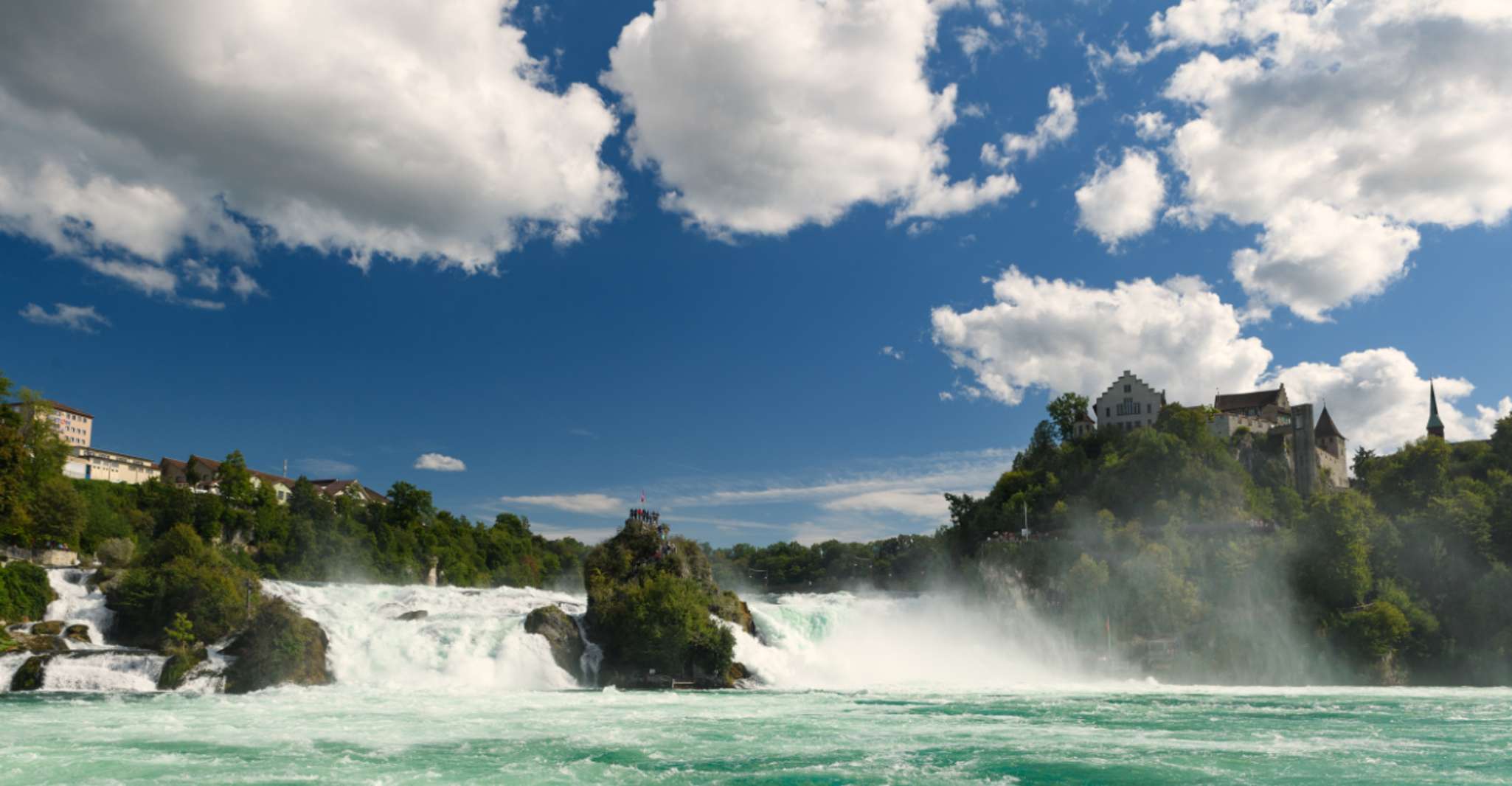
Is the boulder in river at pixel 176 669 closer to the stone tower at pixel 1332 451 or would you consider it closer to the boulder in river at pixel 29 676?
the boulder in river at pixel 29 676

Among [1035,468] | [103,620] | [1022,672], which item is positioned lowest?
[1022,672]

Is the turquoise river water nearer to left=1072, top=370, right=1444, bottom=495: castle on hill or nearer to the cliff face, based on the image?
the cliff face

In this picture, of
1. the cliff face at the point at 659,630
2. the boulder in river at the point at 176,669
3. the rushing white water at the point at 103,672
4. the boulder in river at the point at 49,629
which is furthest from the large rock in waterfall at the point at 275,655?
the cliff face at the point at 659,630

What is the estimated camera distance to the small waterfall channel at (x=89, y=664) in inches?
1391

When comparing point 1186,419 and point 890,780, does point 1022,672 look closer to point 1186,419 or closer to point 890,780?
point 1186,419

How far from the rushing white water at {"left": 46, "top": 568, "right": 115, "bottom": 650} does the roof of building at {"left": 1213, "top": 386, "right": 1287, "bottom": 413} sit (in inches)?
3493

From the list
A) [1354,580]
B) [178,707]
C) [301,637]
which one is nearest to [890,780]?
[178,707]

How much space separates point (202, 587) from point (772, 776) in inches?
1181

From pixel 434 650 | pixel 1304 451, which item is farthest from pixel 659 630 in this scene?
pixel 1304 451

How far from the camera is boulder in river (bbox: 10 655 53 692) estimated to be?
3478cm

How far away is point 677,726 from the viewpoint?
2917 centimetres

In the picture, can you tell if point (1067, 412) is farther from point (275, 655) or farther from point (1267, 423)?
point (275, 655)

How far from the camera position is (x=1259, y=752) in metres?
24.8

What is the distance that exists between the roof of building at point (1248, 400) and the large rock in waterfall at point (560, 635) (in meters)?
72.2
